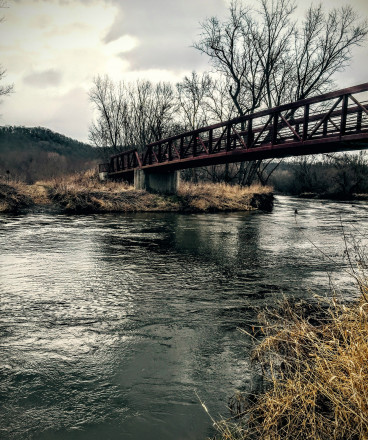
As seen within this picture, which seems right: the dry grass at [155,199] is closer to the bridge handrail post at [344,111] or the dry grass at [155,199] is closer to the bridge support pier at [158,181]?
the bridge support pier at [158,181]

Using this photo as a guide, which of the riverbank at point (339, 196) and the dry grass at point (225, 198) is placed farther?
the riverbank at point (339, 196)

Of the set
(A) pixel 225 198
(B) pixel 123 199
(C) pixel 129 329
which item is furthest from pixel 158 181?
(C) pixel 129 329

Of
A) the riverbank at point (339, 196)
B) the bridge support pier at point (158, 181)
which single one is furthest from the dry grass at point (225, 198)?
the riverbank at point (339, 196)

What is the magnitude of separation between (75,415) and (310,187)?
1907 inches

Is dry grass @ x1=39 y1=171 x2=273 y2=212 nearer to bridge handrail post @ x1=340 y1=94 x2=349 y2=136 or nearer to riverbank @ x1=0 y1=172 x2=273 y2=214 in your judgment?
riverbank @ x1=0 y1=172 x2=273 y2=214

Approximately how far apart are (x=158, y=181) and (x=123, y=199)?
13.2 ft

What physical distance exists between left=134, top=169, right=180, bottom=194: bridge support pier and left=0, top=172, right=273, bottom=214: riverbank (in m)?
0.67

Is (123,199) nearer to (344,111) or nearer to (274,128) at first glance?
(274,128)

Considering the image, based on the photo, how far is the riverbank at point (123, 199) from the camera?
16.9 meters

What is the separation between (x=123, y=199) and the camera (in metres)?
18.3

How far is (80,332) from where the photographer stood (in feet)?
12.0

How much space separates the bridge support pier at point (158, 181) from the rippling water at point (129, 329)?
1278cm

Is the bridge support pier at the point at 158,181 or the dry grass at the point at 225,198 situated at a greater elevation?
the bridge support pier at the point at 158,181

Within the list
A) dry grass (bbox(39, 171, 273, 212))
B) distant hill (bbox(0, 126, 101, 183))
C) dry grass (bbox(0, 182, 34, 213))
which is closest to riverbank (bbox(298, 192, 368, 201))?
dry grass (bbox(39, 171, 273, 212))
